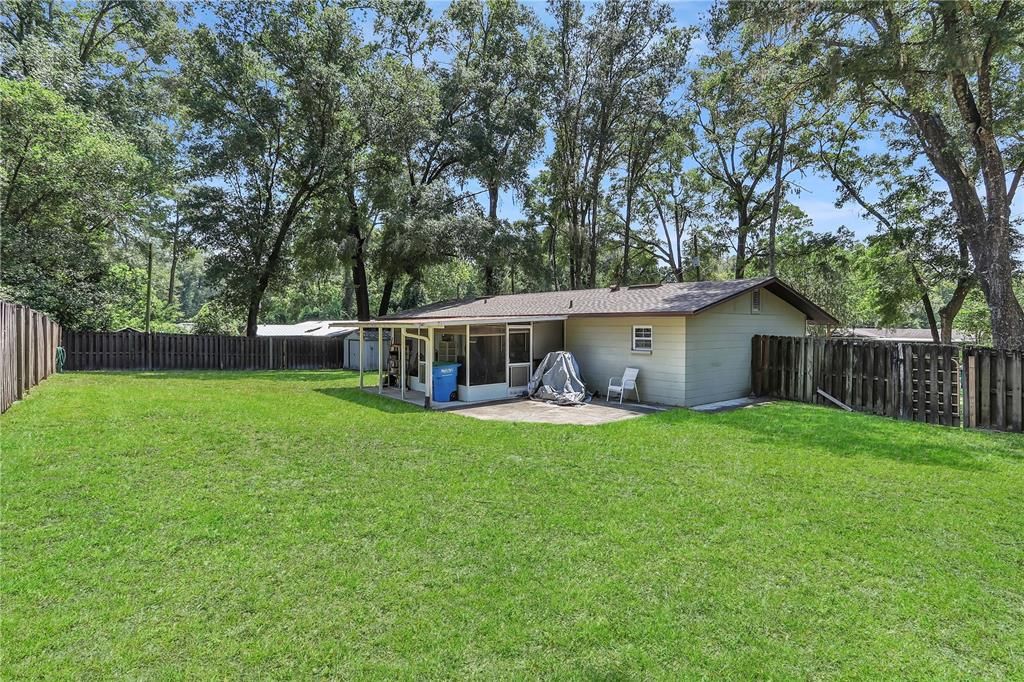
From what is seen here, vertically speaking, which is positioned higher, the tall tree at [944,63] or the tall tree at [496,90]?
the tall tree at [496,90]

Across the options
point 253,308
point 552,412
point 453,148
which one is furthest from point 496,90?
point 552,412

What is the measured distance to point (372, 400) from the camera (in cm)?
1115

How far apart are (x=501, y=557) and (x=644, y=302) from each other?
9067 mm

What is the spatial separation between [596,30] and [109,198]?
20.8m

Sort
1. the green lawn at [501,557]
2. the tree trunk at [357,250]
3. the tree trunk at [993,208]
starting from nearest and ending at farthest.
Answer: the green lawn at [501,557], the tree trunk at [993,208], the tree trunk at [357,250]

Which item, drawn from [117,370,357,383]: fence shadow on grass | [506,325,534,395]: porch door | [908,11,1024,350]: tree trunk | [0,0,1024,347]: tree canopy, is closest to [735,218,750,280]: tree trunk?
[0,0,1024,347]: tree canopy

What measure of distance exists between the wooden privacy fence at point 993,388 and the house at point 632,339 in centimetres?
413

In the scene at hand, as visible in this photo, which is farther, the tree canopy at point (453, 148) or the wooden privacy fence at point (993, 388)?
the tree canopy at point (453, 148)

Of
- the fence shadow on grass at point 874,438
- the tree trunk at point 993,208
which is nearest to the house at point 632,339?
the fence shadow on grass at point 874,438

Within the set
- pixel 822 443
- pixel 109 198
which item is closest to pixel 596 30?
pixel 109 198

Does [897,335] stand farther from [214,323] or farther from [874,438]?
[214,323]

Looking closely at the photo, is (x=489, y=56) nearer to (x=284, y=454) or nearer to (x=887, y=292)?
(x=887, y=292)

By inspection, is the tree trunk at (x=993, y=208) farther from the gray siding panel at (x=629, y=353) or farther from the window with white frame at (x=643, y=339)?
the window with white frame at (x=643, y=339)

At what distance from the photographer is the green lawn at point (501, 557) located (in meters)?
2.63
